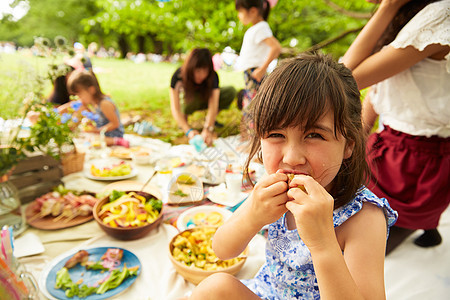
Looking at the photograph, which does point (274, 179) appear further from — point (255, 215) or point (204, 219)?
point (204, 219)

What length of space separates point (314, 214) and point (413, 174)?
128 cm

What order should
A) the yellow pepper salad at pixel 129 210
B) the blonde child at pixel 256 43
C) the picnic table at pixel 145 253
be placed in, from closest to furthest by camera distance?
1. the picnic table at pixel 145 253
2. the yellow pepper salad at pixel 129 210
3. the blonde child at pixel 256 43

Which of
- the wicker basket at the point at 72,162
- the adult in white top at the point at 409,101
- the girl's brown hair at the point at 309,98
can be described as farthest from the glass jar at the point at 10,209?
the adult in white top at the point at 409,101

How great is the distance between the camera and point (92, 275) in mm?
1389

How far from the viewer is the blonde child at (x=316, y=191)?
2.52ft

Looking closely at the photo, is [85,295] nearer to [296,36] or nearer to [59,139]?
[59,139]

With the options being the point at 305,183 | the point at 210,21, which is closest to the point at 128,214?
the point at 305,183

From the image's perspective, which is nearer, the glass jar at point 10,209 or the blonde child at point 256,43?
the glass jar at point 10,209

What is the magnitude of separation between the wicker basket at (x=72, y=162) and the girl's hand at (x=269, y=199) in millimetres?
1843

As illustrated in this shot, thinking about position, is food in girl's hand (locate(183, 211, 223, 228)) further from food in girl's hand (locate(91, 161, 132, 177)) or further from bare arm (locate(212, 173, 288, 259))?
food in girl's hand (locate(91, 161, 132, 177))

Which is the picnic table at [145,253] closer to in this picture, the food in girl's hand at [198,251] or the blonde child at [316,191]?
the food in girl's hand at [198,251]

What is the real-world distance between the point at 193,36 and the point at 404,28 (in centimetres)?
510

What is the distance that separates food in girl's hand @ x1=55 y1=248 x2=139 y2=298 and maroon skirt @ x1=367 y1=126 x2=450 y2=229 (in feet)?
4.77

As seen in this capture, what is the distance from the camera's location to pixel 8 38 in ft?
61.4
